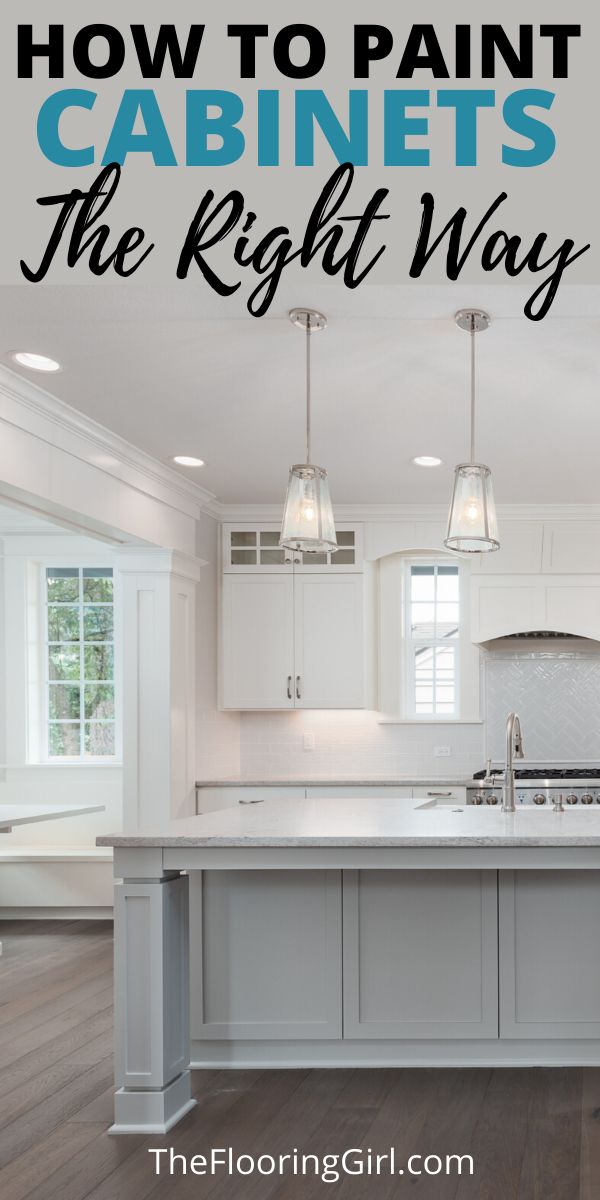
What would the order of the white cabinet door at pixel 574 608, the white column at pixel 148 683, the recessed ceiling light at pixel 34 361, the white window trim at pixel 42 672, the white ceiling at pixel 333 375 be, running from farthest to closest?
1. the white window trim at pixel 42 672
2. the white cabinet door at pixel 574 608
3. the white column at pixel 148 683
4. the recessed ceiling light at pixel 34 361
5. the white ceiling at pixel 333 375

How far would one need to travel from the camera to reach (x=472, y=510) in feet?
10.0

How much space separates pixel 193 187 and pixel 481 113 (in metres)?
0.72

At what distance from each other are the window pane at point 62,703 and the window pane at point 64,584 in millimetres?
594

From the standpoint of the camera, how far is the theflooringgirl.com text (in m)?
2.69

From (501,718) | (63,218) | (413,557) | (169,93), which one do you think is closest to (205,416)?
(63,218)

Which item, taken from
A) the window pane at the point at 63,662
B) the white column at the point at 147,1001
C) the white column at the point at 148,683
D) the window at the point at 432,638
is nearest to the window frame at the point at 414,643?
the window at the point at 432,638

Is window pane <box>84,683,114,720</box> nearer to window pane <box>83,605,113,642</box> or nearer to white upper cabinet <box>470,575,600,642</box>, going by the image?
window pane <box>83,605,113,642</box>

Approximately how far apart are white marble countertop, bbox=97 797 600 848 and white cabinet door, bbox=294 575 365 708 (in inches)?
95.2

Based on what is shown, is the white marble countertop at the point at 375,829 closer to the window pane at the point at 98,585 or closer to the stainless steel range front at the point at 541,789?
the stainless steel range front at the point at 541,789

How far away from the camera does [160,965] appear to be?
304 centimetres

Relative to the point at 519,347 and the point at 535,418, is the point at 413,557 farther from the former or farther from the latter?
the point at 519,347

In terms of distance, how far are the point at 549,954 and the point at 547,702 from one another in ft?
10.3

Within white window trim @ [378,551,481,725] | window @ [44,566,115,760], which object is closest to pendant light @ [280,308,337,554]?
white window trim @ [378,551,481,725]

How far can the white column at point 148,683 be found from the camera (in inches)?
217
